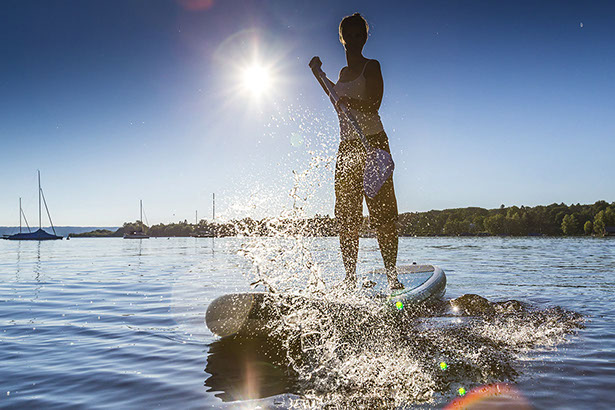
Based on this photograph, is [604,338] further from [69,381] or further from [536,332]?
[69,381]

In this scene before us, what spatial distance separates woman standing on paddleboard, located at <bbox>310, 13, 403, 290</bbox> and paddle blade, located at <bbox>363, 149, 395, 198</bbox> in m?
0.08

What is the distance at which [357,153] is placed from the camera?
475cm

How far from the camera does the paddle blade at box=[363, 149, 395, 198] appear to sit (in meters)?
4.64

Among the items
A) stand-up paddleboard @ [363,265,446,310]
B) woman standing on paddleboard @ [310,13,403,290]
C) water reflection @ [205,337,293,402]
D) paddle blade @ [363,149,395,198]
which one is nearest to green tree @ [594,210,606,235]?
stand-up paddleboard @ [363,265,446,310]

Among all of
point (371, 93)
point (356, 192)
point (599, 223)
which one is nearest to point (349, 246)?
point (356, 192)

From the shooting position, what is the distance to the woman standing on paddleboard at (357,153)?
15.6ft

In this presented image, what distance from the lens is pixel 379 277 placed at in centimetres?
564

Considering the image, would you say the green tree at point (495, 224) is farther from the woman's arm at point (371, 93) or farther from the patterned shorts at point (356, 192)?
the woman's arm at point (371, 93)

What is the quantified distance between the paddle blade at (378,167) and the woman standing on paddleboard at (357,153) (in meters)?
0.08

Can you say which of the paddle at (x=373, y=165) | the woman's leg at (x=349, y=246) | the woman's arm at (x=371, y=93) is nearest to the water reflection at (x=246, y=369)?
the woman's leg at (x=349, y=246)

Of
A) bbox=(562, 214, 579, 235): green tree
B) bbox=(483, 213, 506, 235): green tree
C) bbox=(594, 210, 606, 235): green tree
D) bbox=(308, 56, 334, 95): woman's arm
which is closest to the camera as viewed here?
bbox=(308, 56, 334, 95): woman's arm

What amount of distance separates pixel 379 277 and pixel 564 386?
126 inches

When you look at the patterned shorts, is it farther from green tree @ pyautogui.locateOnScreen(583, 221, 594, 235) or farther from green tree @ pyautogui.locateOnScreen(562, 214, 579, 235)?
green tree @ pyautogui.locateOnScreen(583, 221, 594, 235)

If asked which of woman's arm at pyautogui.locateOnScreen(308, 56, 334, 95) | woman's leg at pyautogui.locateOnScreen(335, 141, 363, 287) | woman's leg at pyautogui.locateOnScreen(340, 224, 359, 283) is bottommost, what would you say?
woman's leg at pyautogui.locateOnScreen(340, 224, 359, 283)
